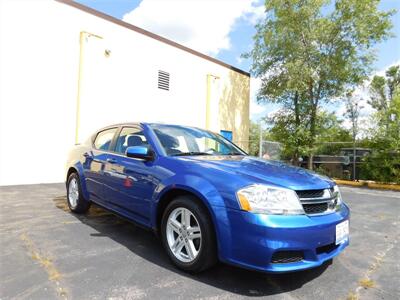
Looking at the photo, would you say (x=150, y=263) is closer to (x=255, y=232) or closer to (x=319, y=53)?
(x=255, y=232)

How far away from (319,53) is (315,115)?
2.61 metres

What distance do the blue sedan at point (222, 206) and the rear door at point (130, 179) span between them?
0.04 ft

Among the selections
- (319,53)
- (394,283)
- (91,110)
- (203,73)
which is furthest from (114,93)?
(394,283)

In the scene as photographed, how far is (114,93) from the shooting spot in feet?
34.2

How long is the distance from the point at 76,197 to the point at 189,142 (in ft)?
7.79

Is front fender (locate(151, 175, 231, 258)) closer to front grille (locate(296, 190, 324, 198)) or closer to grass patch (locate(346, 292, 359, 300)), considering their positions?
front grille (locate(296, 190, 324, 198))

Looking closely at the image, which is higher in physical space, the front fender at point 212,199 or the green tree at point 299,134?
the green tree at point 299,134

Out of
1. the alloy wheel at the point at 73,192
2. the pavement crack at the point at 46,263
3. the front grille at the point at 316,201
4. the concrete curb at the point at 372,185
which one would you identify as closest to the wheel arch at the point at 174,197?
the front grille at the point at 316,201

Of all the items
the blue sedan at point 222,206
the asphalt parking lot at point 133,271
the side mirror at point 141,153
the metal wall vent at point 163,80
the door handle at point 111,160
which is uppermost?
the metal wall vent at point 163,80

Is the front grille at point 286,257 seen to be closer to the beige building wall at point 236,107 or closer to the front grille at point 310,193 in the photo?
the front grille at point 310,193

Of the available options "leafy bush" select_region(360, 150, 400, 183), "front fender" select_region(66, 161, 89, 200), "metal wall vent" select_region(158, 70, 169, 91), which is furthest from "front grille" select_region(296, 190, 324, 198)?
"leafy bush" select_region(360, 150, 400, 183)

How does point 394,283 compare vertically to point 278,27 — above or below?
below

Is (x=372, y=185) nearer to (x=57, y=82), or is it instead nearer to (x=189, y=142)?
(x=189, y=142)

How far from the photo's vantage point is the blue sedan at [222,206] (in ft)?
8.04
